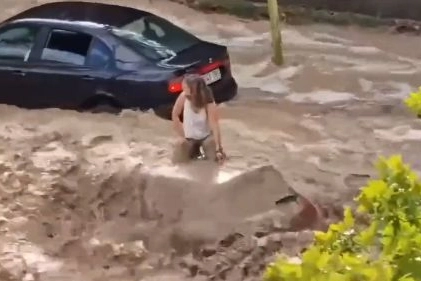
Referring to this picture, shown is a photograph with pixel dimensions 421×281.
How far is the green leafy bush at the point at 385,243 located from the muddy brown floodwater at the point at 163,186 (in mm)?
3934

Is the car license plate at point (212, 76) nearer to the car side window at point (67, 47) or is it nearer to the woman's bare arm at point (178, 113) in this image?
the car side window at point (67, 47)

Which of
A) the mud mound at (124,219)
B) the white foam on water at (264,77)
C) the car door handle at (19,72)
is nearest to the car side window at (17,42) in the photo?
the car door handle at (19,72)

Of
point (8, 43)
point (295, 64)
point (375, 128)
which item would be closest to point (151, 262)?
point (375, 128)

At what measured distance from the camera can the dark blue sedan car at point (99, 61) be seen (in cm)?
825

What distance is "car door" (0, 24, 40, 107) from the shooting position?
8.57 metres

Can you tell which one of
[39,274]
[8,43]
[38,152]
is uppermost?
[8,43]

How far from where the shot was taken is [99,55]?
8.30 meters

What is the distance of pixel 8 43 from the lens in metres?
8.80

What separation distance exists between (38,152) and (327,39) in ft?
21.3

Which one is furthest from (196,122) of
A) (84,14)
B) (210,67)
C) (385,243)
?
(385,243)

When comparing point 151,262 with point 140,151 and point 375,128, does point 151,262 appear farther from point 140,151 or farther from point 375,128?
point 375,128

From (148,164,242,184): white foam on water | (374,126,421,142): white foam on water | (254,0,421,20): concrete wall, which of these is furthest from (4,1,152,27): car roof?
(254,0,421,20): concrete wall

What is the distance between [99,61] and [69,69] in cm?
33

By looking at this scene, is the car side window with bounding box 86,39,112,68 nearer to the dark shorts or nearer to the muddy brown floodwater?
the muddy brown floodwater
